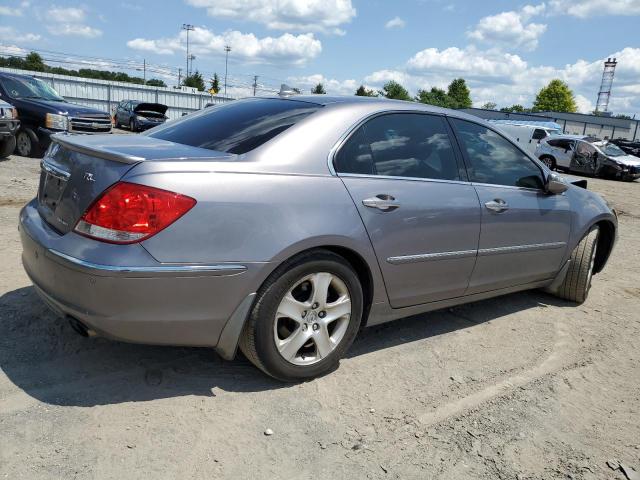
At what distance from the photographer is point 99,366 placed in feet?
9.89

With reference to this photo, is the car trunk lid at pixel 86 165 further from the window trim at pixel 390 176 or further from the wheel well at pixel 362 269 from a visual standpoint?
the wheel well at pixel 362 269

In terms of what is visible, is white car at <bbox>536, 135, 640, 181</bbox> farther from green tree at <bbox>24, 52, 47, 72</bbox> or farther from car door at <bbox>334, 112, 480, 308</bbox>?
green tree at <bbox>24, 52, 47, 72</bbox>

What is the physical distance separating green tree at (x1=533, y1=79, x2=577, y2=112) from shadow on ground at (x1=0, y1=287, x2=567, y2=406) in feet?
338

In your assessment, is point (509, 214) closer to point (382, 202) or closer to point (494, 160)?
point (494, 160)

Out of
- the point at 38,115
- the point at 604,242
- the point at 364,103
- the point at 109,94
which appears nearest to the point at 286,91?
the point at 364,103

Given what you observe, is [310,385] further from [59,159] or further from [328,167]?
[59,159]

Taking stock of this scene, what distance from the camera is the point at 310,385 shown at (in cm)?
304

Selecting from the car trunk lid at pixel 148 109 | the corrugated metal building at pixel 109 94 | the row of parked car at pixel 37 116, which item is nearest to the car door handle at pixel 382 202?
the row of parked car at pixel 37 116

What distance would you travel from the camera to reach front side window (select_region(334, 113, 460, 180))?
10.3 ft

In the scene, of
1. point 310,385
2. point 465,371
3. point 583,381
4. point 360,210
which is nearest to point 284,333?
point 310,385

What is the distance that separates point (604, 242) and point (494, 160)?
6.44 ft

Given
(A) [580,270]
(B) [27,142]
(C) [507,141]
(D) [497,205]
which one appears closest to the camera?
(D) [497,205]

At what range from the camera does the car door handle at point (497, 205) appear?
147 inches

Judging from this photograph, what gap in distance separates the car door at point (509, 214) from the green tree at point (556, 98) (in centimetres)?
10094
